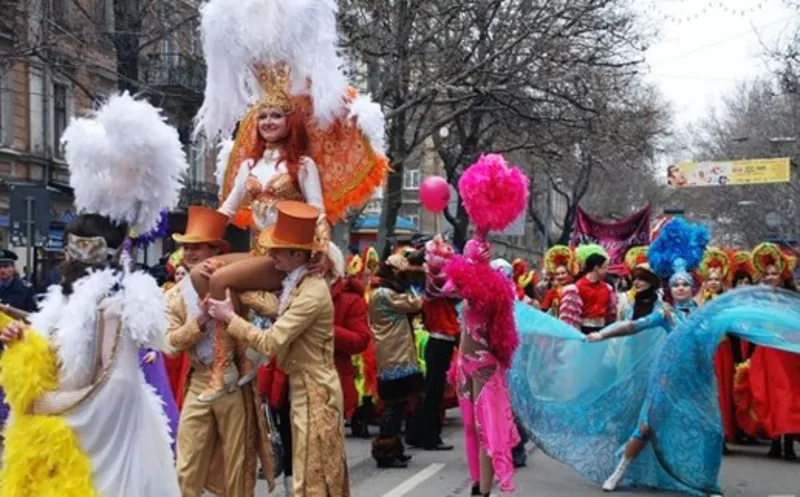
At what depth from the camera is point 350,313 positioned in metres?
7.79

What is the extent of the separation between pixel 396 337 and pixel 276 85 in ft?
13.7

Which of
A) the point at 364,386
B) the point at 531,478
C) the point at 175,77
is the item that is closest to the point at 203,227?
the point at 531,478

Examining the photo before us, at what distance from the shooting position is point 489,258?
7.38 metres

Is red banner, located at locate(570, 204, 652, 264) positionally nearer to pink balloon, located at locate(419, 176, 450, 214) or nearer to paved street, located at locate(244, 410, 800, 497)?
paved street, located at locate(244, 410, 800, 497)

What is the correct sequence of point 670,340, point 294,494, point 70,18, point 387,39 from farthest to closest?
point 70,18, point 387,39, point 670,340, point 294,494

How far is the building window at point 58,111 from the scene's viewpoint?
2784 centimetres

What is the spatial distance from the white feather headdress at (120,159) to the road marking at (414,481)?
3.87 meters

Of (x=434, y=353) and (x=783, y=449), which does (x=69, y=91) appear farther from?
(x=783, y=449)

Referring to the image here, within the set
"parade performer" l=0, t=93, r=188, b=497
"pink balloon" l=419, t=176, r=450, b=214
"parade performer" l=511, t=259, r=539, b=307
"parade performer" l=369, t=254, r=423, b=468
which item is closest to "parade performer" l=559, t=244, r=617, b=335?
"parade performer" l=511, t=259, r=539, b=307

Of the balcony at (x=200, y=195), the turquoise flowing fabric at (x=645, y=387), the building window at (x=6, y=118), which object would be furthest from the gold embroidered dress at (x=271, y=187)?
the balcony at (x=200, y=195)

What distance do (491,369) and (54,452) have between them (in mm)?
3526

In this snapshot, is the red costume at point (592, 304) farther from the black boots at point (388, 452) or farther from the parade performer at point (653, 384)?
the black boots at point (388, 452)

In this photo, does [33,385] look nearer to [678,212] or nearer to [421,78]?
[678,212]

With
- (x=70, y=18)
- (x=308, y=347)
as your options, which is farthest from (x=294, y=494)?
(x=70, y=18)
